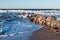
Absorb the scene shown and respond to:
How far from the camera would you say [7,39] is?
450 inches

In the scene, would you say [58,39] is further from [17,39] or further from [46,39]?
[17,39]

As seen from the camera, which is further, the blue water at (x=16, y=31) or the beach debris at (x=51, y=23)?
the beach debris at (x=51, y=23)

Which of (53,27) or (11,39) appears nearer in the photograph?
(11,39)

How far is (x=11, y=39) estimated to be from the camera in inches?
450

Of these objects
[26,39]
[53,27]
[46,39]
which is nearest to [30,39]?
[26,39]

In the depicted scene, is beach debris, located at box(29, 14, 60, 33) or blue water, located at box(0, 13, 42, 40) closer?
blue water, located at box(0, 13, 42, 40)

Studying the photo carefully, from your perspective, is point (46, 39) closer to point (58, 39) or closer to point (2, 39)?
point (58, 39)

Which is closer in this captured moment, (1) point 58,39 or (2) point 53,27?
(1) point 58,39

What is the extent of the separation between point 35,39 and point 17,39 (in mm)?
1166

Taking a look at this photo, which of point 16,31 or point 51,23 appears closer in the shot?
point 16,31

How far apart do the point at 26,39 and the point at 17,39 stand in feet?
1.89

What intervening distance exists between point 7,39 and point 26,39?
122 centimetres

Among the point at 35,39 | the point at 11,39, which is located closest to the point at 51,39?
the point at 35,39

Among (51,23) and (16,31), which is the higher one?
(51,23)
